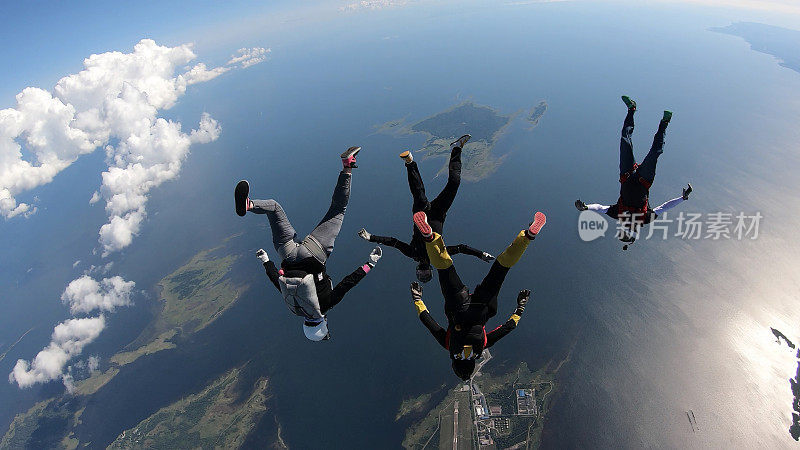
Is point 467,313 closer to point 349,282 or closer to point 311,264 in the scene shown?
point 349,282

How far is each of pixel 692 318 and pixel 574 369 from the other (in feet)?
88.4

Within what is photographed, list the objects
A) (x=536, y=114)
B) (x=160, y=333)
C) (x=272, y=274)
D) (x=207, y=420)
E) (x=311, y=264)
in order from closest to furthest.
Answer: (x=311, y=264)
(x=272, y=274)
(x=207, y=420)
(x=160, y=333)
(x=536, y=114)

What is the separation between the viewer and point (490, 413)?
47875 mm

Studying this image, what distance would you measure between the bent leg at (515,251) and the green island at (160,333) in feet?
318

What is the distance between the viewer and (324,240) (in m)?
6.48

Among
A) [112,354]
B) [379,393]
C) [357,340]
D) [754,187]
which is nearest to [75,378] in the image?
[112,354]

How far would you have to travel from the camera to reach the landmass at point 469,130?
112812 mm

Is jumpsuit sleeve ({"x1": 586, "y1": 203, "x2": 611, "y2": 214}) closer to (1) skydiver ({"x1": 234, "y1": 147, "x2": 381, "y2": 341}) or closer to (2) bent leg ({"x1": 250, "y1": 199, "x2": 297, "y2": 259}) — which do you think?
(1) skydiver ({"x1": 234, "y1": 147, "x2": 381, "y2": 341})

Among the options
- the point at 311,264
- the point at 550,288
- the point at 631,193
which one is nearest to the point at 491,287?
the point at 311,264

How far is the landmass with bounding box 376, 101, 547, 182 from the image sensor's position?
113m

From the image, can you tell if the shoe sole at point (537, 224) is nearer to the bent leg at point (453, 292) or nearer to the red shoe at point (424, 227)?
the red shoe at point (424, 227)

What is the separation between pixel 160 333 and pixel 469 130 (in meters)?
128

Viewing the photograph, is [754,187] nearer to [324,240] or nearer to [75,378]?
[324,240]

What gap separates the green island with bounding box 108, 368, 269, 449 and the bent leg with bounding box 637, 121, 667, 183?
71.5 metres
